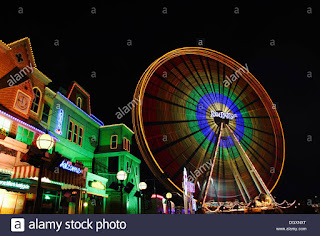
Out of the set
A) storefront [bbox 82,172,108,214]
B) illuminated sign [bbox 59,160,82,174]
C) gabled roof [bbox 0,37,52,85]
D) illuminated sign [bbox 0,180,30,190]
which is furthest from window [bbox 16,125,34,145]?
storefront [bbox 82,172,108,214]

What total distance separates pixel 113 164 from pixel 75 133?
4800mm

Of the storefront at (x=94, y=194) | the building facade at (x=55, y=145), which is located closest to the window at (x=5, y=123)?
the building facade at (x=55, y=145)

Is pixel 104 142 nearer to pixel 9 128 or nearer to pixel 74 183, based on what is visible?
pixel 74 183

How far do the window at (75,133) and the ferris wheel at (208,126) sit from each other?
4925 millimetres

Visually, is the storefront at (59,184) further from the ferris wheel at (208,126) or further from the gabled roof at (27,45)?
the gabled roof at (27,45)

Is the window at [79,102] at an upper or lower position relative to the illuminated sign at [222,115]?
lower

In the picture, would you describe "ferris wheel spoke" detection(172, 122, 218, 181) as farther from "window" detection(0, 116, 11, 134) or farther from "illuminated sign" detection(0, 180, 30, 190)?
"window" detection(0, 116, 11, 134)

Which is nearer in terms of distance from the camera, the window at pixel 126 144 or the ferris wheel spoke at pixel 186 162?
the ferris wheel spoke at pixel 186 162

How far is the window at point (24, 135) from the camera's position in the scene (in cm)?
1321

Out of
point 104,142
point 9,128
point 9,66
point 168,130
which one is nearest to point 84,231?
point 9,128

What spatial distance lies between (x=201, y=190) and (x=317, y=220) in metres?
17.4

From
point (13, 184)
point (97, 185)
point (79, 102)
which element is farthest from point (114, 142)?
point (13, 184)

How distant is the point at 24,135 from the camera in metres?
13.5

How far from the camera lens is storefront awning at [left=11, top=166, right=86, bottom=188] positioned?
38.6ft
